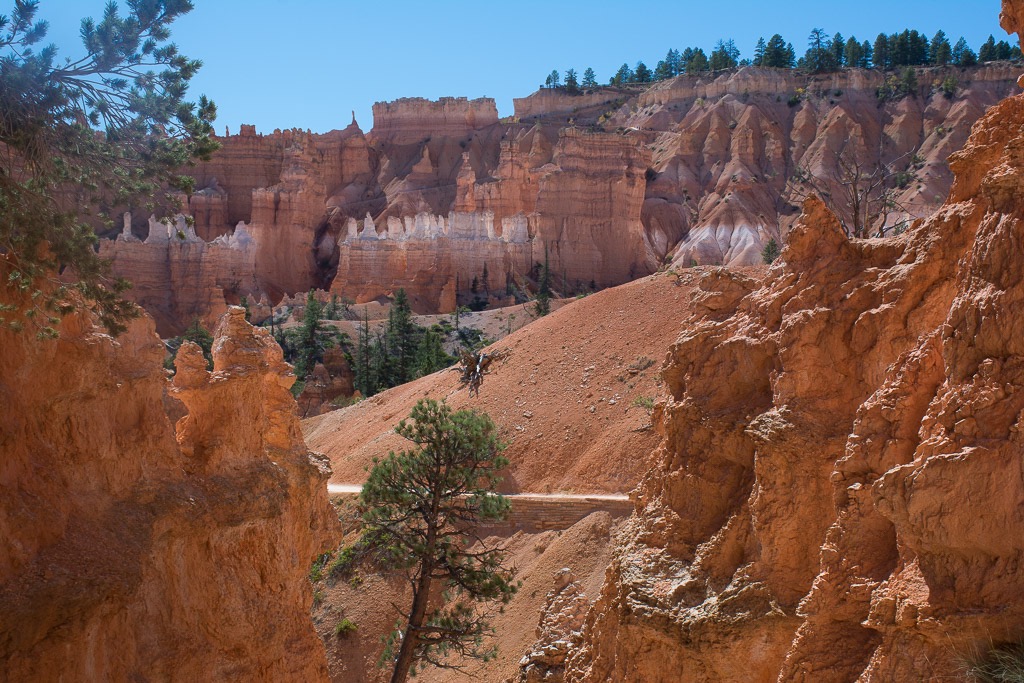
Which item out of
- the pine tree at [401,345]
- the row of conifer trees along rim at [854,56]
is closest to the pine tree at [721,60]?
the row of conifer trees along rim at [854,56]

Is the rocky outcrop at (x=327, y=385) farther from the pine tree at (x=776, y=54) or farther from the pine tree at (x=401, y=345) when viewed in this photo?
the pine tree at (x=776, y=54)

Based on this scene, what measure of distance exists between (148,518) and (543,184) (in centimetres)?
6876

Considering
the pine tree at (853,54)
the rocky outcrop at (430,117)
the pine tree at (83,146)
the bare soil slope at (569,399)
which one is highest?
the pine tree at (853,54)

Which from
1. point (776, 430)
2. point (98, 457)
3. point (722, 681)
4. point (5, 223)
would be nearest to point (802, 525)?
point (776, 430)

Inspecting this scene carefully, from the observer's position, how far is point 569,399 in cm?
3031

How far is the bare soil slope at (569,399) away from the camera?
2691 cm

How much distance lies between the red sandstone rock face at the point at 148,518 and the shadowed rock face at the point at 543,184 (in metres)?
54.6

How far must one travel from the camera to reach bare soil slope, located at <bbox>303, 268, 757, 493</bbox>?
26906 mm

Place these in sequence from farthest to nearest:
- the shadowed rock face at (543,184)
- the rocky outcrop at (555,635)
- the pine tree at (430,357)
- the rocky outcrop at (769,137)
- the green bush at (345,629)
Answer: the rocky outcrop at (769,137)
the shadowed rock face at (543,184)
the pine tree at (430,357)
the green bush at (345,629)
the rocky outcrop at (555,635)

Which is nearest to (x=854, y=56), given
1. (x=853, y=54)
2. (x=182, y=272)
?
(x=853, y=54)

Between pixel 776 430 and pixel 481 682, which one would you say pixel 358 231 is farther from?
pixel 776 430

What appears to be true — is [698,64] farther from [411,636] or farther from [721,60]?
[411,636]

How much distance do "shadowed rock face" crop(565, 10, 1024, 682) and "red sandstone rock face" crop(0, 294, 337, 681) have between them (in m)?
3.67

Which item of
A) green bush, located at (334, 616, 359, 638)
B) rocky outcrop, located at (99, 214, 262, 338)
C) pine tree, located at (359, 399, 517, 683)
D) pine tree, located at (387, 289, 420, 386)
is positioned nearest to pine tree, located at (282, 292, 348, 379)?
pine tree, located at (387, 289, 420, 386)
